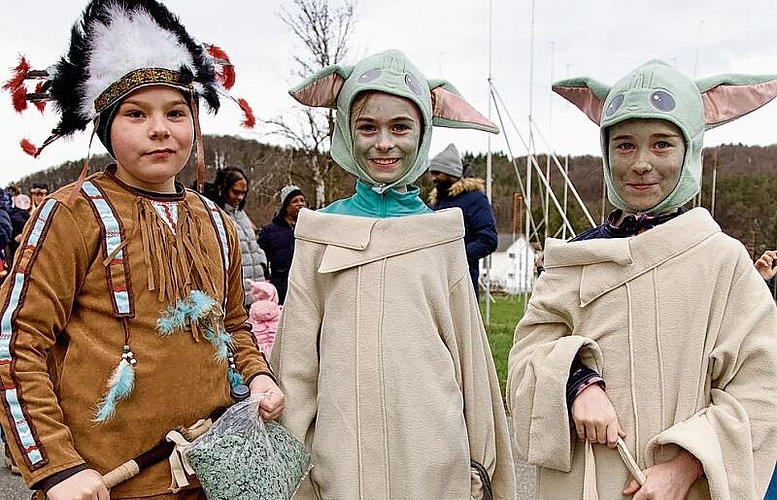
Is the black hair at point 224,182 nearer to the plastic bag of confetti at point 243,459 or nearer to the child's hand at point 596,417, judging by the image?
the plastic bag of confetti at point 243,459

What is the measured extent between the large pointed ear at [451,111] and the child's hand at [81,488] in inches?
61.8

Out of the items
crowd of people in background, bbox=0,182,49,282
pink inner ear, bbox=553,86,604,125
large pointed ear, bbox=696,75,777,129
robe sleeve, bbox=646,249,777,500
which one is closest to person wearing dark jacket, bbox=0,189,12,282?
crowd of people in background, bbox=0,182,49,282

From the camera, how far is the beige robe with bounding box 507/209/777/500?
1.80 meters

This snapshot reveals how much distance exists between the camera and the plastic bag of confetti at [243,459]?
1.77 meters

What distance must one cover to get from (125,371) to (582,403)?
1178 millimetres

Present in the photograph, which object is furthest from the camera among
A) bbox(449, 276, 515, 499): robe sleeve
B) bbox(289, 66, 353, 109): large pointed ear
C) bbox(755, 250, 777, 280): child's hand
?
bbox(755, 250, 777, 280): child's hand

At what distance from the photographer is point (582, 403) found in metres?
1.88

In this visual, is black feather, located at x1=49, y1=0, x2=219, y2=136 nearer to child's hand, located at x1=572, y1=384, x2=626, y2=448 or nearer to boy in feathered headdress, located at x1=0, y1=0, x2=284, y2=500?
boy in feathered headdress, located at x1=0, y1=0, x2=284, y2=500

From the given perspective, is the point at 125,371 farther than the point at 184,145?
No

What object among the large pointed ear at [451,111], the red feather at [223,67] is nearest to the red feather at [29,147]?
the red feather at [223,67]

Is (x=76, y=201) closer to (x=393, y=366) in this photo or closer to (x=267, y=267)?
(x=393, y=366)

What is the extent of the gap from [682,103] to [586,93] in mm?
407

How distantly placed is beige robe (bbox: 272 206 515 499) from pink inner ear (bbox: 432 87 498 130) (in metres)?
0.44

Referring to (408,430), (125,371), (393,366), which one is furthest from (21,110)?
(408,430)
